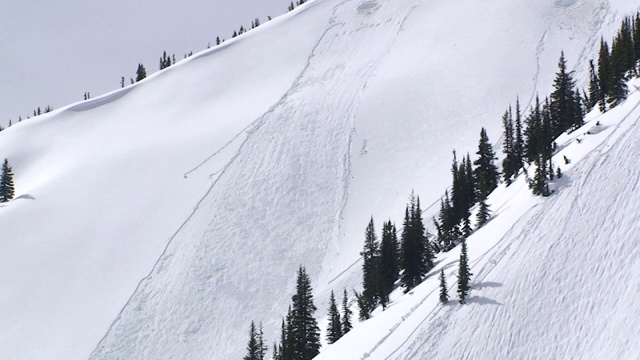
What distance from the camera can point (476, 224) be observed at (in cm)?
5656

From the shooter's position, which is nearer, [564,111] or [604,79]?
[604,79]

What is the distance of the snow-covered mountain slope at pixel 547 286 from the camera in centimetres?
4175

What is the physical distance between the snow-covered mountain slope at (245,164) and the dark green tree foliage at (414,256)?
1003cm

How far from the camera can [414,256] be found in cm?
5441

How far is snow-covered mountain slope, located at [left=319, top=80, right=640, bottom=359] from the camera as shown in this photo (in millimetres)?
41750

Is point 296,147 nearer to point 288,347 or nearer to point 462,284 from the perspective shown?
point 288,347

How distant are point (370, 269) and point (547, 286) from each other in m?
17.2

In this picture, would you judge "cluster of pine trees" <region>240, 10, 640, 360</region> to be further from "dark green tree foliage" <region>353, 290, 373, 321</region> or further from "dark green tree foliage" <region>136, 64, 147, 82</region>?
"dark green tree foliage" <region>136, 64, 147, 82</region>

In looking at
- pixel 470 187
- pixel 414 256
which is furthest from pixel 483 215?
pixel 470 187

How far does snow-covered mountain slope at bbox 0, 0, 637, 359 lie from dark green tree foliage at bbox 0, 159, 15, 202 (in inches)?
72.3

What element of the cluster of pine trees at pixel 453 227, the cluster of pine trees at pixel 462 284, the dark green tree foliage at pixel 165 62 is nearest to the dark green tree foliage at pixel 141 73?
the dark green tree foliage at pixel 165 62

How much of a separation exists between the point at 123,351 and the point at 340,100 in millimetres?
43066

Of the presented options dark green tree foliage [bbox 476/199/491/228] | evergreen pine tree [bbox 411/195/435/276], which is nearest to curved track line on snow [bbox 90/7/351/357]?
evergreen pine tree [bbox 411/195/435/276]

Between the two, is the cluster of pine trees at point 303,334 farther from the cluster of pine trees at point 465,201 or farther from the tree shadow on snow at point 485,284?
the tree shadow on snow at point 485,284
